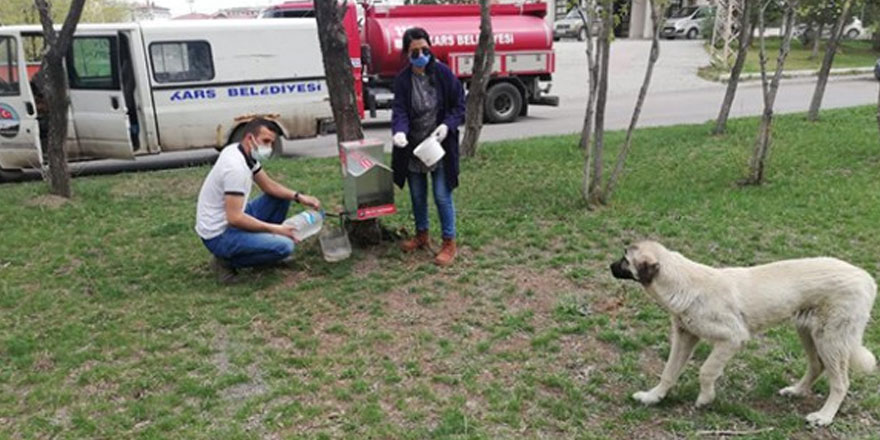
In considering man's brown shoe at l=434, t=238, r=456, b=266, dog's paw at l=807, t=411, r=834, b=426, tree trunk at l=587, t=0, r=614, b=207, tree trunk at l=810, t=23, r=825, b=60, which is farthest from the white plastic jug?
tree trunk at l=810, t=23, r=825, b=60

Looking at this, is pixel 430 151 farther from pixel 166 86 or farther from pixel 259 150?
pixel 166 86

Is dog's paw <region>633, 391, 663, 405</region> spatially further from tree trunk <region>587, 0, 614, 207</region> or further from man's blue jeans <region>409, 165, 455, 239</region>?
tree trunk <region>587, 0, 614, 207</region>

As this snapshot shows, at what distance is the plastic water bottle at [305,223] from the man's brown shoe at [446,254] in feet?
3.12

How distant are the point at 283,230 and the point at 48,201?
3.91 meters

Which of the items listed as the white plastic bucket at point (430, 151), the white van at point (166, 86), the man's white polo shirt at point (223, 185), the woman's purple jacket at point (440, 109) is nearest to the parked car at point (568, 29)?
the white van at point (166, 86)

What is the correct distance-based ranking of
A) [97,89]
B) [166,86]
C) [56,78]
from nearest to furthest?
[56,78] → [97,89] → [166,86]

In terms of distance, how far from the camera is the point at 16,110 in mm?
8688

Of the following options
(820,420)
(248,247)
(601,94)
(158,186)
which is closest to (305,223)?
(248,247)

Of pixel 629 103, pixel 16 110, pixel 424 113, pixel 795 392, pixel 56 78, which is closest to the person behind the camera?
pixel 795 392

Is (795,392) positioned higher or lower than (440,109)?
lower

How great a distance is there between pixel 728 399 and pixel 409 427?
5.26ft

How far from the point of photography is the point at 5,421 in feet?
11.1

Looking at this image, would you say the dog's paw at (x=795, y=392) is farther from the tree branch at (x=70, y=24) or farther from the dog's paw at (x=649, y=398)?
the tree branch at (x=70, y=24)

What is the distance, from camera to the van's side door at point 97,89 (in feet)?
30.4
